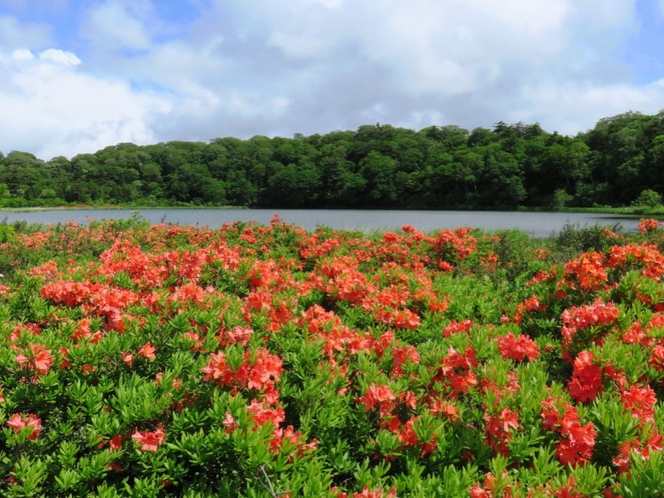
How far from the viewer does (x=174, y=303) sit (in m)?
2.61

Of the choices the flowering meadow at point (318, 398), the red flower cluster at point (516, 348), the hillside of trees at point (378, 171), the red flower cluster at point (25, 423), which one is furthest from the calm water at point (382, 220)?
the hillside of trees at point (378, 171)

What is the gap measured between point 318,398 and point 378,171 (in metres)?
74.4

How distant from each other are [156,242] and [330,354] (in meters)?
7.82

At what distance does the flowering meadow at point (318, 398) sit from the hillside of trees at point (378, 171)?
62.7 meters

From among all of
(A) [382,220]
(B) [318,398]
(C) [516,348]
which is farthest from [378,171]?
(B) [318,398]

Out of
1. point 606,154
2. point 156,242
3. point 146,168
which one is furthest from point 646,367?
point 146,168

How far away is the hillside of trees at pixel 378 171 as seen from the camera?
205 feet

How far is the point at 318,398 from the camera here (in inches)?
79.0

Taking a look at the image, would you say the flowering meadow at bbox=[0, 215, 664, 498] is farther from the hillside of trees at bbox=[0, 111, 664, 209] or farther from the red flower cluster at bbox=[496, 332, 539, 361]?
the hillside of trees at bbox=[0, 111, 664, 209]

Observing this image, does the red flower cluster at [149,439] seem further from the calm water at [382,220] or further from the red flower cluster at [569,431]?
the calm water at [382,220]

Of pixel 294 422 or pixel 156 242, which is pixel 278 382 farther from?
pixel 156 242

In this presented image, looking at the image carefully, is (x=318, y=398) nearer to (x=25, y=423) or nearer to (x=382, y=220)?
(x=25, y=423)

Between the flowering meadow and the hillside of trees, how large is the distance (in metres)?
62.7

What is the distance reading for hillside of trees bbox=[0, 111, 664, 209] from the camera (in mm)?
62531
